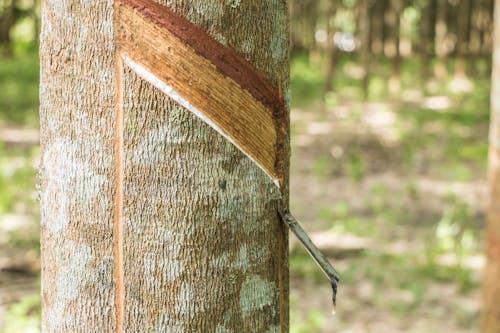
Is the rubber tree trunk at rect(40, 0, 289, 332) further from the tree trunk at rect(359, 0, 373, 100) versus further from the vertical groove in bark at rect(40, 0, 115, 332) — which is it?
the tree trunk at rect(359, 0, 373, 100)

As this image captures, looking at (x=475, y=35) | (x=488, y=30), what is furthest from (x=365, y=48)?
(x=488, y=30)

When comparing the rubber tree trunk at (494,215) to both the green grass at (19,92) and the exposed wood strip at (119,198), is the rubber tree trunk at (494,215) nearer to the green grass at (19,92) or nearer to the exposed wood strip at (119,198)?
the exposed wood strip at (119,198)

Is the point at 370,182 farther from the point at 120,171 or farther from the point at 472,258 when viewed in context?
the point at 120,171

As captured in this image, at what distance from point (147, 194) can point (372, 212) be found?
5564mm

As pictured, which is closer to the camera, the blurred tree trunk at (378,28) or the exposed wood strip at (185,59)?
the exposed wood strip at (185,59)

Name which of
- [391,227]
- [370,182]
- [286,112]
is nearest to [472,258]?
[391,227]

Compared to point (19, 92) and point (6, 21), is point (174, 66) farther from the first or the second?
point (6, 21)

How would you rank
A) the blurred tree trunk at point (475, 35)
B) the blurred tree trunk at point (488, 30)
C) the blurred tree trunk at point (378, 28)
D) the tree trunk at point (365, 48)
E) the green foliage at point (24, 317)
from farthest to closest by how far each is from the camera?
the blurred tree trunk at point (378, 28)
the blurred tree trunk at point (488, 30)
the blurred tree trunk at point (475, 35)
the tree trunk at point (365, 48)
the green foliage at point (24, 317)

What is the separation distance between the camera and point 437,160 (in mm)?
8320

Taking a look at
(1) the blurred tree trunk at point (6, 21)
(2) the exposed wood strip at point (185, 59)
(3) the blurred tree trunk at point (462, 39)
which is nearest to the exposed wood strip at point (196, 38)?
(2) the exposed wood strip at point (185, 59)

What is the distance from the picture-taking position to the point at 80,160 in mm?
1057

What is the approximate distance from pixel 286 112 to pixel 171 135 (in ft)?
0.68

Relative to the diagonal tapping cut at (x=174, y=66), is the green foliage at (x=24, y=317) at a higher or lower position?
lower

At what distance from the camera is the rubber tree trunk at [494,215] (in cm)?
318
